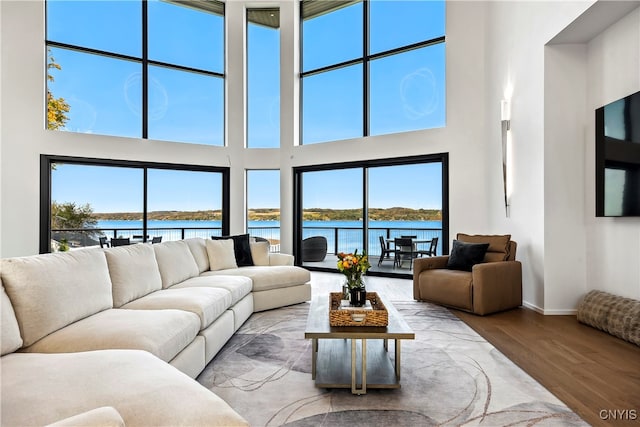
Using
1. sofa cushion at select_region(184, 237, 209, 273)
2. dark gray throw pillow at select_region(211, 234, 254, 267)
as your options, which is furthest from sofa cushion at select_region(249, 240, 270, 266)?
sofa cushion at select_region(184, 237, 209, 273)

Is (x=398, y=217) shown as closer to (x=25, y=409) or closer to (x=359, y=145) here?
(x=359, y=145)

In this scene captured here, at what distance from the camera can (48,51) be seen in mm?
6172

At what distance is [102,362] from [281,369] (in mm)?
1344

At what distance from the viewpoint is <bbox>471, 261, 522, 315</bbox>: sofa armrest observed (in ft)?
13.7

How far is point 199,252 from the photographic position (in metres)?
4.57

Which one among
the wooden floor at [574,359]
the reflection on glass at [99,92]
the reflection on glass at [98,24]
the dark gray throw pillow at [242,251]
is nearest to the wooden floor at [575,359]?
the wooden floor at [574,359]

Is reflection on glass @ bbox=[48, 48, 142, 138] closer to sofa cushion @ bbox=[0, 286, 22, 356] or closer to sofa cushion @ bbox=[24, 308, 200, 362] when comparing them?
sofa cushion @ bbox=[24, 308, 200, 362]

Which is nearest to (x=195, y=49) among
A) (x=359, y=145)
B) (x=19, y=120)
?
(x=19, y=120)

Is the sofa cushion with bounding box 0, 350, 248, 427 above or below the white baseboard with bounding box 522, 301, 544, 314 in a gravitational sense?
above

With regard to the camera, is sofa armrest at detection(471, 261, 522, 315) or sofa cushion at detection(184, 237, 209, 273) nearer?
sofa armrest at detection(471, 261, 522, 315)

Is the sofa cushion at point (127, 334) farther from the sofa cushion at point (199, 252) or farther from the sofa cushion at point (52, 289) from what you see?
the sofa cushion at point (199, 252)

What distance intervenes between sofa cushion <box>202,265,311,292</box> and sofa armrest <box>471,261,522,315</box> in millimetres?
2021

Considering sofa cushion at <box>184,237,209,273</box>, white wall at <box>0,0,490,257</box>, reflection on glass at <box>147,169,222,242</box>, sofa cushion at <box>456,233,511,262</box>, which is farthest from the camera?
reflection on glass at <box>147,169,222,242</box>

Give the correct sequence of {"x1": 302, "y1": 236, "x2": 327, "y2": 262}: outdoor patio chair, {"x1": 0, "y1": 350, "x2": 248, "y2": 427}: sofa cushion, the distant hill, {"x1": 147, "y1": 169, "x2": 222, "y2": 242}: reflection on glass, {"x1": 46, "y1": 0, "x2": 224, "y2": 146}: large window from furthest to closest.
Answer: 1. {"x1": 302, "y1": 236, "x2": 327, "y2": 262}: outdoor patio chair
2. {"x1": 147, "y1": 169, "x2": 222, "y2": 242}: reflection on glass
3. the distant hill
4. {"x1": 46, "y1": 0, "x2": 224, "y2": 146}: large window
5. {"x1": 0, "y1": 350, "x2": 248, "y2": 427}: sofa cushion
